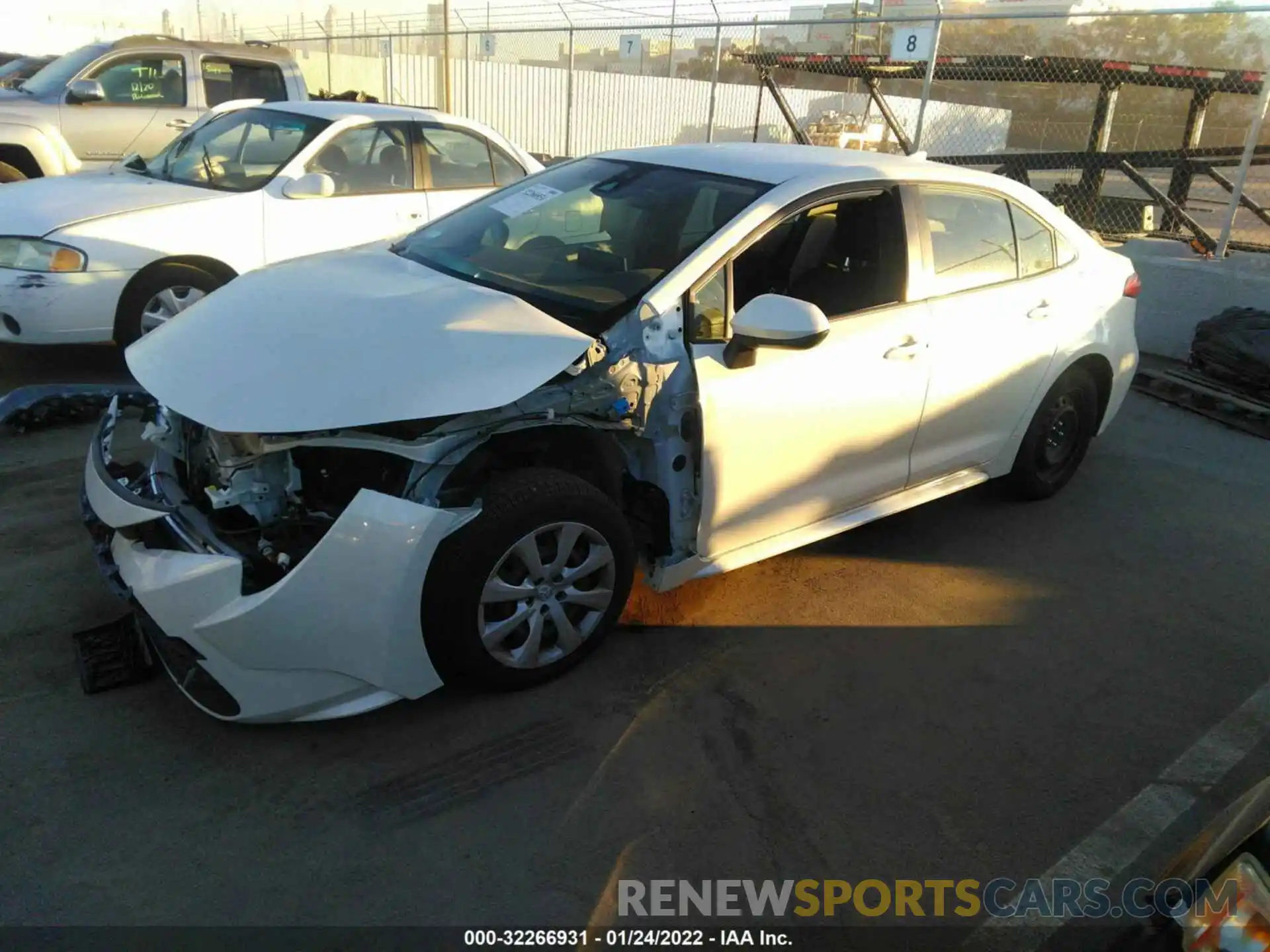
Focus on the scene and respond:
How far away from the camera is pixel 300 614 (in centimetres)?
265

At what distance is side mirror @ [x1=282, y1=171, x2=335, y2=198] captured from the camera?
612cm

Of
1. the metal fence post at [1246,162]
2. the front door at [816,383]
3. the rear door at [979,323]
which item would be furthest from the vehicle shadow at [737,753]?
Result: the metal fence post at [1246,162]

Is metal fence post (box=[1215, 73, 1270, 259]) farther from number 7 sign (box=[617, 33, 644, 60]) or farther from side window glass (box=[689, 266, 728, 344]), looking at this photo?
number 7 sign (box=[617, 33, 644, 60])

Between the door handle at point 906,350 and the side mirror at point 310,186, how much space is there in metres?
4.05

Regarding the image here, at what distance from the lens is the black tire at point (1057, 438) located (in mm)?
4672

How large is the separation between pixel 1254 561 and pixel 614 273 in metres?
3.42

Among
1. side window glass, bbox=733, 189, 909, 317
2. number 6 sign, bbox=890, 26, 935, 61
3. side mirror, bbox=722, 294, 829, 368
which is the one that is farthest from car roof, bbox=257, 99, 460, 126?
number 6 sign, bbox=890, 26, 935, 61

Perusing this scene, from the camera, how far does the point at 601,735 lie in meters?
3.02

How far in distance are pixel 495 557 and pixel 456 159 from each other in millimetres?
4947

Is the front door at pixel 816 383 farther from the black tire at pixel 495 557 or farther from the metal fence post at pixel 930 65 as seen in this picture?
the metal fence post at pixel 930 65

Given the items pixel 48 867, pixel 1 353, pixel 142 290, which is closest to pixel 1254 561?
pixel 48 867

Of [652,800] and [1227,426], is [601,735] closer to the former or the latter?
[652,800]

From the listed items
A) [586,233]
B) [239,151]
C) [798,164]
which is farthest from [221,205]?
[798,164]

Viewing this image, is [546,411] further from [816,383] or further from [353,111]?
[353,111]
